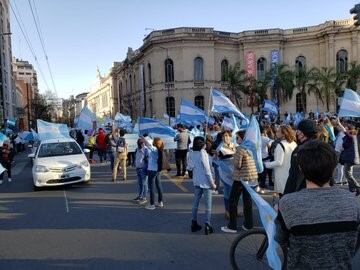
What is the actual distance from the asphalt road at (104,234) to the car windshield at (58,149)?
1.98 m

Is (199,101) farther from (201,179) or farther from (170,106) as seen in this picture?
(201,179)

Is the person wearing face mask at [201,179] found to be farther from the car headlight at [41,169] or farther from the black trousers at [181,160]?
the black trousers at [181,160]

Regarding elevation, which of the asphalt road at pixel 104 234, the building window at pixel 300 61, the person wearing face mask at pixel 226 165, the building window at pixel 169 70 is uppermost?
the building window at pixel 300 61

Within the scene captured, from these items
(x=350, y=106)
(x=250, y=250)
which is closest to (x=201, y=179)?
(x=250, y=250)

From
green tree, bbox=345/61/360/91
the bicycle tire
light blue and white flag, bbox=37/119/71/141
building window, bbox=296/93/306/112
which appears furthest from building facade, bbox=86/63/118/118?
the bicycle tire

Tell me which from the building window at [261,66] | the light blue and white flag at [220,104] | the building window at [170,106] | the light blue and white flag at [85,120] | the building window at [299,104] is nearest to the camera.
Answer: the light blue and white flag at [220,104]

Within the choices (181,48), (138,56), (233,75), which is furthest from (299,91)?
(138,56)

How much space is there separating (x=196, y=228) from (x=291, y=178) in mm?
2994

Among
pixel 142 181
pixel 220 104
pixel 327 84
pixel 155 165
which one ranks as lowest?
pixel 142 181

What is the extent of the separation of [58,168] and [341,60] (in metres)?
56.2

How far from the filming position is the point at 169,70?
202ft

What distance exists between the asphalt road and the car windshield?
1.98 metres

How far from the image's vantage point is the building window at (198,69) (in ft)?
200

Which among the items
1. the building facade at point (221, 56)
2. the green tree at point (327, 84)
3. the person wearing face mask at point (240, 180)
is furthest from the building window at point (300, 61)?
the person wearing face mask at point (240, 180)
